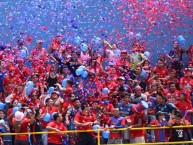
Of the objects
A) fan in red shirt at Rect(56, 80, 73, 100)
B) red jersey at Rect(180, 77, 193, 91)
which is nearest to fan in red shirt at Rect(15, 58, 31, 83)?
fan in red shirt at Rect(56, 80, 73, 100)

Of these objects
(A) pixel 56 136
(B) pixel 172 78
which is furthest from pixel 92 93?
(A) pixel 56 136

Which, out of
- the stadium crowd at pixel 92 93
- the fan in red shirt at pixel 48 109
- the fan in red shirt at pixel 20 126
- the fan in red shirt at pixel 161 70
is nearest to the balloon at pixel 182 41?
the stadium crowd at pixel 92 93

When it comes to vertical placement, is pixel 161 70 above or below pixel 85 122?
above

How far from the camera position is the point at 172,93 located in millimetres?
16062

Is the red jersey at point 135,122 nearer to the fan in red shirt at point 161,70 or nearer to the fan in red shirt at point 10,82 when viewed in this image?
the fan in red shirt at point 161,70

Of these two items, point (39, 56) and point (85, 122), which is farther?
point (39, 56)

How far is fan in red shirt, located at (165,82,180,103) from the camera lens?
619 inches

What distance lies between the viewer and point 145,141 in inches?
588

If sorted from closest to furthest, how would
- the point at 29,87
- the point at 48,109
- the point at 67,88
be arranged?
the point at 48,109, the point at 67,88, the point at 29,87

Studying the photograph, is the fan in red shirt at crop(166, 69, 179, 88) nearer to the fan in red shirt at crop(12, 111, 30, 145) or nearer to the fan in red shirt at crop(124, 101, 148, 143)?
the fan in red shirt at crop(124, 101, 148, 143)

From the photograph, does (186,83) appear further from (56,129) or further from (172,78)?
(56,129)

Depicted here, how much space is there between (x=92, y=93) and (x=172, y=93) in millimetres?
2666

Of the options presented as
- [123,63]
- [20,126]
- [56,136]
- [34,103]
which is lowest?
[56,136]

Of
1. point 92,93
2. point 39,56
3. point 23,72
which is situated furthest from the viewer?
point 39,56
